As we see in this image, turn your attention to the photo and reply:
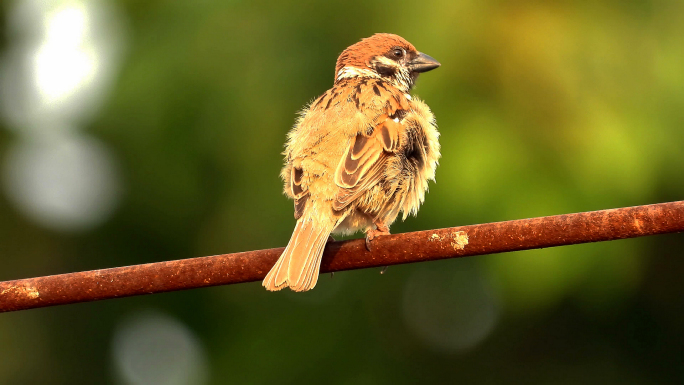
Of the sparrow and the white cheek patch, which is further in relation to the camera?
the white cheek patch

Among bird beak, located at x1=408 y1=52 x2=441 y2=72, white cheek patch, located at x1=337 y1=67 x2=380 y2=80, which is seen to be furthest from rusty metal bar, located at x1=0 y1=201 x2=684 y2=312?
bird beak, located at x1=408 y1=52 x2=441 y2=72

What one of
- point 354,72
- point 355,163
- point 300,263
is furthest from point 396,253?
point 354,72

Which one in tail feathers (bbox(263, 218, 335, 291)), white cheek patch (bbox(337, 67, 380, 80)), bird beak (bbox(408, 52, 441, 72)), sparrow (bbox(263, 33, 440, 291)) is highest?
bird beak (bbox(408, 52, 441, 72))

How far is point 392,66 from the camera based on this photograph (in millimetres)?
5562

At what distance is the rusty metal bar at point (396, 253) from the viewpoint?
2.37m

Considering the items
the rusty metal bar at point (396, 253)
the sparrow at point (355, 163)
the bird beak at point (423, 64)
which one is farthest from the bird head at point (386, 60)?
the rusty metal bar at point (396, 253)

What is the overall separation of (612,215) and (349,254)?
1039 mm

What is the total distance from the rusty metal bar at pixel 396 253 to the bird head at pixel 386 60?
294 centimetres

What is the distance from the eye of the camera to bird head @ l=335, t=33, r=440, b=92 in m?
5.54

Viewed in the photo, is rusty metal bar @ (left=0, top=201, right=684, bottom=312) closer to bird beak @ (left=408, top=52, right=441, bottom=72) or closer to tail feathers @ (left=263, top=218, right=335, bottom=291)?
tail feathers @ (left=263, top=218, right=335, bottom=291)

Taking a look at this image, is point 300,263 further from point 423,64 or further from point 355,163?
point 423,64

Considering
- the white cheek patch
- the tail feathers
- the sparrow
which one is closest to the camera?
the tail feathers

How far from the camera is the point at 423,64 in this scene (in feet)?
18.3

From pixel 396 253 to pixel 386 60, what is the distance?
3.10 metres
